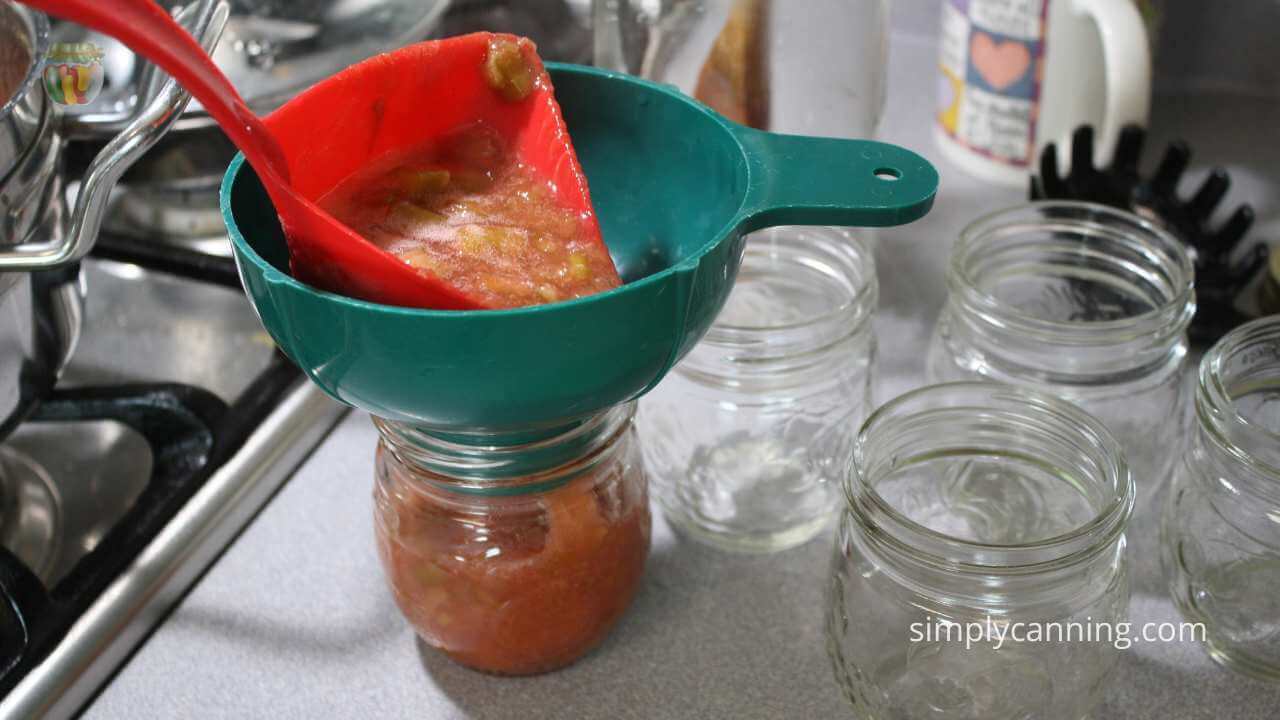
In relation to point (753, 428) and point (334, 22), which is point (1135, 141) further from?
point (334, 22)

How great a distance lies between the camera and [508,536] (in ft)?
1.88

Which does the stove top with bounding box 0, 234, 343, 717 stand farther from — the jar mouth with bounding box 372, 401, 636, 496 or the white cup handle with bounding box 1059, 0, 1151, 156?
the white cup handle with bounding box 1059, 0, 1151, 156

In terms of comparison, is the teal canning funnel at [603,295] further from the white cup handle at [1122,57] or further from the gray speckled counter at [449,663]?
the white cup handle at [1122,57]

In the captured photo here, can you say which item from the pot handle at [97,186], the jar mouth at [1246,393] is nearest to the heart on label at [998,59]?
the jar mouth at [1246,393]

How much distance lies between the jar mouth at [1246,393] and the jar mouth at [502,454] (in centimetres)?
29

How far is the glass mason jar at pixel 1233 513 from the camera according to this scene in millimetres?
585

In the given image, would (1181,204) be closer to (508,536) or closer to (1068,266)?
(1068,266)

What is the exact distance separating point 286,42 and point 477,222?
0.47 metres

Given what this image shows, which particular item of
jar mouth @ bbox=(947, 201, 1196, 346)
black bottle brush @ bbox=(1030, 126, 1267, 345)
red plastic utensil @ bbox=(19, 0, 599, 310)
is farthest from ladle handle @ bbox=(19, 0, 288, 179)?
black bottle brush @ bbox=(1030, 126, 1267, 345)

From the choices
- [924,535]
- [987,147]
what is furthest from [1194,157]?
[924,535]

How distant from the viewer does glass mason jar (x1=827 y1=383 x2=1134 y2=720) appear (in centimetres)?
53

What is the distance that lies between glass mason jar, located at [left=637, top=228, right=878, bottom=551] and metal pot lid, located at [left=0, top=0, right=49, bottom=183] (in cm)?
36

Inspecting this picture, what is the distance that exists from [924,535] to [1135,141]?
45 cm

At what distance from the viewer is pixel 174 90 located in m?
0.59
